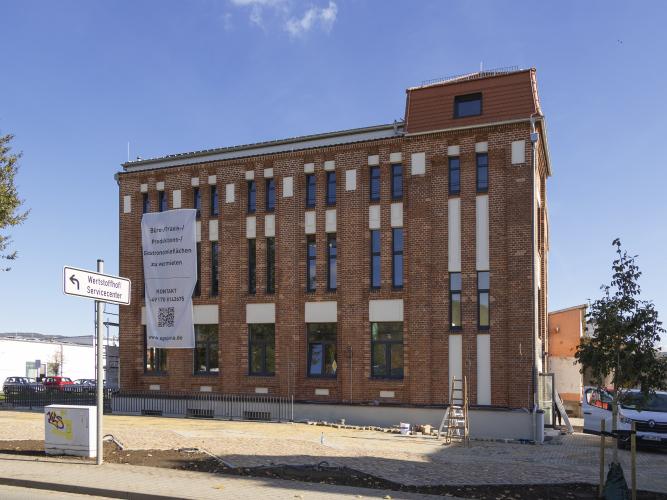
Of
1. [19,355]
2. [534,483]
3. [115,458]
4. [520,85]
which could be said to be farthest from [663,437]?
[19,355]

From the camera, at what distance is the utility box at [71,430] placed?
14.2 m

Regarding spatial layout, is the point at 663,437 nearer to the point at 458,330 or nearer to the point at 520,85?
the point at 458,330

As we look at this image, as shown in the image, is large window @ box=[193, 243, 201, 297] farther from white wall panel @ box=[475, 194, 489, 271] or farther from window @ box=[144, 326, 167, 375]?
white wall panel @ box=[475, 194, 489, 271]

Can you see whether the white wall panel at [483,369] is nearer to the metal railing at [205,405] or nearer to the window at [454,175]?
the window at [454,175]

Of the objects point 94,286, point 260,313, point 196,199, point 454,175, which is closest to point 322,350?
point 260,313

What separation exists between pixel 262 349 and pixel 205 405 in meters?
3.23

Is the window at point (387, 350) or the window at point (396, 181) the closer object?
the window at point (387, 350)

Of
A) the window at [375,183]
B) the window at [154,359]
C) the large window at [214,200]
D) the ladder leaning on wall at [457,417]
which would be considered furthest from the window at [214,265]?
the ladder leaning on wall at [457,417]

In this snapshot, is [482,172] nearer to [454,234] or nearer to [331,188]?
[454,234]

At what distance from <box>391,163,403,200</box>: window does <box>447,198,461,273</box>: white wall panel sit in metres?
2.10

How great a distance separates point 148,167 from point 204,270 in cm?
557

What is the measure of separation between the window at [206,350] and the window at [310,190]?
21.5 ft

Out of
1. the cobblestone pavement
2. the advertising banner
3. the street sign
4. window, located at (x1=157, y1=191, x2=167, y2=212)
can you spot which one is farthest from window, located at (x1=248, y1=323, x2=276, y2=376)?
the street sign

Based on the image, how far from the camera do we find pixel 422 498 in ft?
35.9
